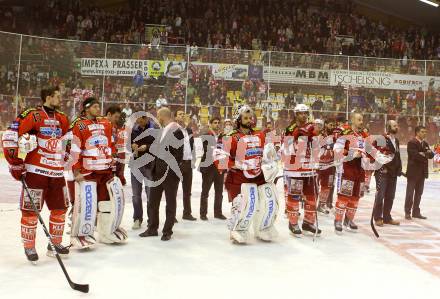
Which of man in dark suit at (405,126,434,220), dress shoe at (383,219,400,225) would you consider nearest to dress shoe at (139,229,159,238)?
dress shoe at (383,219,400,225)

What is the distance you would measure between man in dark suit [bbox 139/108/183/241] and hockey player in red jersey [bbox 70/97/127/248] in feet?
1.93

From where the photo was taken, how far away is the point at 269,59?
50.0ft

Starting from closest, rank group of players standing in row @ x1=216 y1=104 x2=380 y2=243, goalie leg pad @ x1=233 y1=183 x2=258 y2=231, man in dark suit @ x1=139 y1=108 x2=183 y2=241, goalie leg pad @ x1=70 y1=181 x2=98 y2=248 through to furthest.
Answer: goalie leg pad @ x1=70 y1=181 x2=98 y2=248
goalie leg pad @ x1=233 y1=183 x2=258 y2=231
group of players standing in row @ x1=216 y1=104 x2=380 y2=243
man in dark suit @ x1=139 y1=108 x2=183 y2=241

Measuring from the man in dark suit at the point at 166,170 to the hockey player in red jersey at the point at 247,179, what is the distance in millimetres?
525

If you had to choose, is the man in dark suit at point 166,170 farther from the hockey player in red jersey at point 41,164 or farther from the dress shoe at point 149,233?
the hockey player in red jersey at point 41,164

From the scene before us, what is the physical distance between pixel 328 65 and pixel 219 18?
10433mm

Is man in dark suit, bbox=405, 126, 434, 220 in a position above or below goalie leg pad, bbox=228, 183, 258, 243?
above

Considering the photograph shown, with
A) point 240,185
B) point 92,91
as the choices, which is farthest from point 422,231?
point 92,91

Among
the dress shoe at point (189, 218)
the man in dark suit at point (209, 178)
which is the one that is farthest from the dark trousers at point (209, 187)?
the dress shoe at point (189, 218)

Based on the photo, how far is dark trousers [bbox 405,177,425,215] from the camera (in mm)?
8383

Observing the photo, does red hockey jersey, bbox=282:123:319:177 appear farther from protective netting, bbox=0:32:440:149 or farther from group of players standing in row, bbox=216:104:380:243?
protective netting, bbox=0:32:440:149

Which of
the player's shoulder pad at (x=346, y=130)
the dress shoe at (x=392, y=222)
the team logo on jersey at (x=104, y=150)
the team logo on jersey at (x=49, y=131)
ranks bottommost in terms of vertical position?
the dress shoe at (x=392, y=222)

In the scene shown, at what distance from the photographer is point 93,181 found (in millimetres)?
5645

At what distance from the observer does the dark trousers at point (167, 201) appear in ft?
20.5
